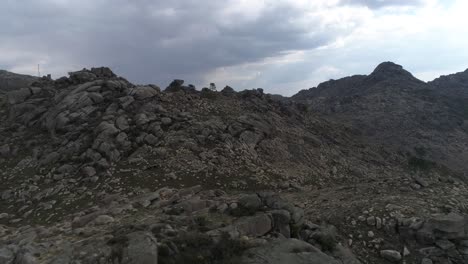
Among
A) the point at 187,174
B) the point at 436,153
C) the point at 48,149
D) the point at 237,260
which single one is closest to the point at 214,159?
the point at 187,174

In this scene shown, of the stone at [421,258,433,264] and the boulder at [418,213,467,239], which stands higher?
the boulder at [418,213,467,239]

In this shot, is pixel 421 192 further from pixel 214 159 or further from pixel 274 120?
pixel 274 120

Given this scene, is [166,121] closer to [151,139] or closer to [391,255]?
[151,139]

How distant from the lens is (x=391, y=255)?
39.4ft

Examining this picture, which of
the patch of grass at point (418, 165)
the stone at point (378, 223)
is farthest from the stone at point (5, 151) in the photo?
the patch of grass at point (418, 165)

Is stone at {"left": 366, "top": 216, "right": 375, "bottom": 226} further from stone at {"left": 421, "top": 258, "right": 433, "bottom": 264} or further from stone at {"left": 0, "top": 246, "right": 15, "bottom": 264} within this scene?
stone at {"left": 0, "top": 246, "right": 15, "bottom": 264}

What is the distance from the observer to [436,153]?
48.1 metres

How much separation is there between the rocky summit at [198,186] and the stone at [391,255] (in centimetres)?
3

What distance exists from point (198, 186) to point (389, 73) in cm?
7607

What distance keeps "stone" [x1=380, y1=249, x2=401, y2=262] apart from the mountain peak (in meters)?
74.8

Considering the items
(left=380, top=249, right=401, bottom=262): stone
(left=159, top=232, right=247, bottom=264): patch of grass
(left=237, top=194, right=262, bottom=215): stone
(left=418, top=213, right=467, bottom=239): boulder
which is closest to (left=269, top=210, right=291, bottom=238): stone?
(left=237, top=194, right=262, bottom=215): stone

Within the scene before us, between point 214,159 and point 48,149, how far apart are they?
842cm

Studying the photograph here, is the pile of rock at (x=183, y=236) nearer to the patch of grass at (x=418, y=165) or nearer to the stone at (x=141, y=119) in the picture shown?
the stone at (x=141, y=119)

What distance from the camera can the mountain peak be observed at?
82.2 m
